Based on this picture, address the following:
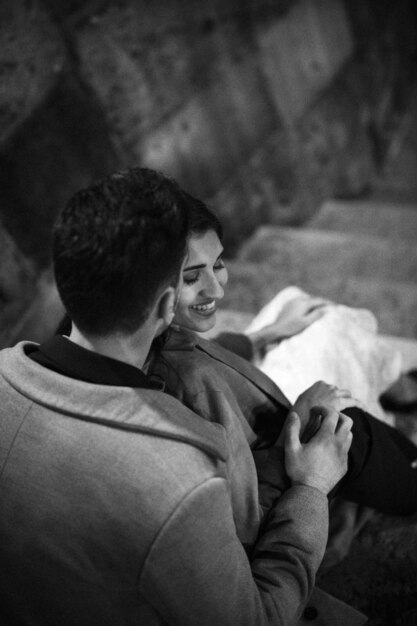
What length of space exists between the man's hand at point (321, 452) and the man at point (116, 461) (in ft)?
1.05

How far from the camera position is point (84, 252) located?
1.03m

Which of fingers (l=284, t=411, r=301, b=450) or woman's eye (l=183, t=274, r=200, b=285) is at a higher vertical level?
woman's eye (l=183, t=274, r=200, b=285)

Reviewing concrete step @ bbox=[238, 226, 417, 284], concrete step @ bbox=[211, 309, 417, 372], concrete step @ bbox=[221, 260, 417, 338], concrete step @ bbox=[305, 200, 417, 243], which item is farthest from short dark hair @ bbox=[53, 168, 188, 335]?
concrete step @ bbox=[305, 200, 417, 243]

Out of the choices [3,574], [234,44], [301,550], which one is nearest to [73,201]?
[3,574]

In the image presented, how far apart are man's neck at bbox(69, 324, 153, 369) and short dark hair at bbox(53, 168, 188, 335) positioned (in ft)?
0.06

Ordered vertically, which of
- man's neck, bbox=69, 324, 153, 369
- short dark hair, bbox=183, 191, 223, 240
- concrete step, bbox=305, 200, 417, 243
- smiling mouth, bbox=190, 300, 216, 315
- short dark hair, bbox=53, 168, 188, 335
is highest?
short dark hair, bbox=53, 168, 188, 335

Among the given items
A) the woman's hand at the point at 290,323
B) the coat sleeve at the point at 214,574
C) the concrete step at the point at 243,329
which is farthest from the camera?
the concrete step at the point at 243,329

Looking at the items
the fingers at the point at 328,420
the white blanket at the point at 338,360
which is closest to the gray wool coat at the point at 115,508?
the fingers at the point at 328,420

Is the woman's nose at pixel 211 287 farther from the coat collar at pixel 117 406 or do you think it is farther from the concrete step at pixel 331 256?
the concrete step at pixel 331 256

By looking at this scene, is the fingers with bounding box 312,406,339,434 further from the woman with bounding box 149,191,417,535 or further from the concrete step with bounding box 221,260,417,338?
the concrete step with bounding box 221,260,417,338

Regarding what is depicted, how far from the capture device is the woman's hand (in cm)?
228

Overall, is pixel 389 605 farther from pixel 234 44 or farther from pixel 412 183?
pixel 412 183

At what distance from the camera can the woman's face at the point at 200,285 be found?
5.73 feet

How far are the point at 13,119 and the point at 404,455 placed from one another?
2.48 m
